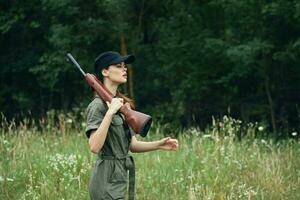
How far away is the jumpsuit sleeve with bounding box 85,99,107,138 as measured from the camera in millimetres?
4660

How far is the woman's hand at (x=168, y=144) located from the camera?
4906 mm

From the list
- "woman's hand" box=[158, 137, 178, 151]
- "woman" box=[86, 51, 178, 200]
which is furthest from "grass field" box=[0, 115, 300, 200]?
"woman" box=[86, 51, 178, 200]

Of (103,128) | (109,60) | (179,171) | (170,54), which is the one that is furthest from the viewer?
(170,54)

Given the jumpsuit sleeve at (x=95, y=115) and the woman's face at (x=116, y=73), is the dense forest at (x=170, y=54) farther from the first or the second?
the jumpsuit sleeve at (x=95, y=115)

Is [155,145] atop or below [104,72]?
below

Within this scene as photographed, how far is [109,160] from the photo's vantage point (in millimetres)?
4750

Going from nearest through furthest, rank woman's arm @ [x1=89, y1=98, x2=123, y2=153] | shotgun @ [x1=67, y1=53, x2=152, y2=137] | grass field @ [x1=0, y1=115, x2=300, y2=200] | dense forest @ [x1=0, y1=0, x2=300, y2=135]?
woman's arm @ [x1=89, y1=98, x2=123, y2=153]
shotgun @ [x1=67, y1=53, x2=152, y2=137]
grass field @ [x1=0, y1=115, x2=300, y2=200]
dense forest @ [x1=0, y1=0, x2=300, y2=135]

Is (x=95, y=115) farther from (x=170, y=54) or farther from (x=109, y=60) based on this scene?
(x=170, y=54)

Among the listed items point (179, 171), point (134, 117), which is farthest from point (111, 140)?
point (179, 171)

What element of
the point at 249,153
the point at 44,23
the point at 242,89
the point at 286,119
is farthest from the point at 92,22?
the point at 249,153

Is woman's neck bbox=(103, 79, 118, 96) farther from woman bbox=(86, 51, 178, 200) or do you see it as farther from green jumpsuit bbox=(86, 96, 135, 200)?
green jumpsuit bbox=(86, 96, 135, 200)

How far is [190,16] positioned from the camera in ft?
66.3

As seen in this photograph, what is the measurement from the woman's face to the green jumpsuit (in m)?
0.19

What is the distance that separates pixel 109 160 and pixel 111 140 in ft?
0.50
